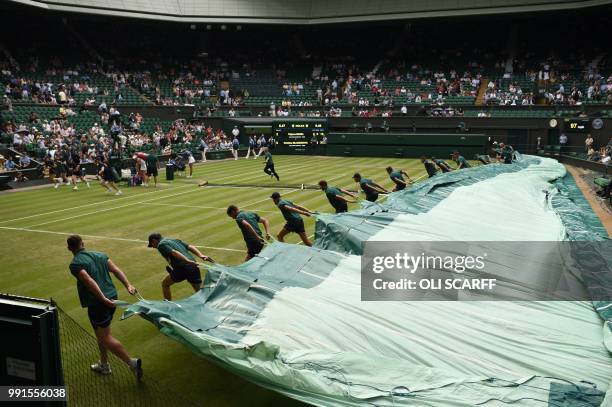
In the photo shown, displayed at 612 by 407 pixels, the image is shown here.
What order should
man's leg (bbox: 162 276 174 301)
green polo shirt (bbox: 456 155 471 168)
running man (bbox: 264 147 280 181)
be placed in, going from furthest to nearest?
1. running man (bbox: 264 147 280 181)
2. green polo shirt (bbox: 456 155 471 168)
3. man's leg (bbox: 162 276 174 301)

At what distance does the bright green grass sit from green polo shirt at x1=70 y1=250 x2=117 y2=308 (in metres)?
1.36

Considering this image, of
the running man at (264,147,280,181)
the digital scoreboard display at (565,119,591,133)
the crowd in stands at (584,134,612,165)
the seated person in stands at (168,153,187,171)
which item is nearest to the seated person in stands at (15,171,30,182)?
the seated person in stands at (168,153,187,171)

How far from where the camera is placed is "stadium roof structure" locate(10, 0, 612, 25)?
152ft

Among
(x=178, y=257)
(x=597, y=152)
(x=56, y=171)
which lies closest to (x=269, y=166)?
(x=56, y=171)

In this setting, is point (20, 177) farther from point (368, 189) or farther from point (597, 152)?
point (597, 152)

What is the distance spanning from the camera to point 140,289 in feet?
36.0

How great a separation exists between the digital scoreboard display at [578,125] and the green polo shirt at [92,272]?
36.3 meters

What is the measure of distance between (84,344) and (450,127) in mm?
36702

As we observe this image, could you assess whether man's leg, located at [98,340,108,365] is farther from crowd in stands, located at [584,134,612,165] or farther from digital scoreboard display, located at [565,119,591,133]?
digital scoreboard display, located at [565,119,591,133]

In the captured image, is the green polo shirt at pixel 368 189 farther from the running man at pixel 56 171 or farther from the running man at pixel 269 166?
the running man at pixel 56 171

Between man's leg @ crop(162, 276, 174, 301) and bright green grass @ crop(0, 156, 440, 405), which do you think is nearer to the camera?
bright green grass @ crop(0, 156, 440, 405)

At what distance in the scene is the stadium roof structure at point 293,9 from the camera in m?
46.3

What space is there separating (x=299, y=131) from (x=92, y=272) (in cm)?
3673

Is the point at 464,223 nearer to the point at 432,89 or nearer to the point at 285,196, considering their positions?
the point at 285,196
